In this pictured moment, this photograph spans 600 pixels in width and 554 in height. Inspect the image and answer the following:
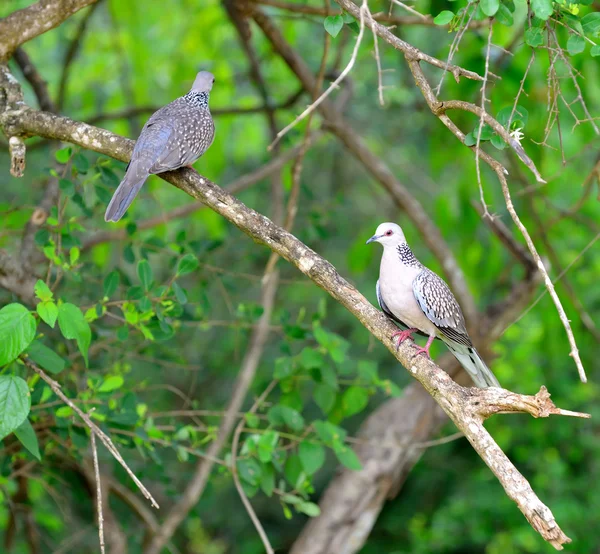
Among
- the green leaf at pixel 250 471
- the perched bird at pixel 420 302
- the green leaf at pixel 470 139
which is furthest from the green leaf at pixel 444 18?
the green leaf at pixel 250 471

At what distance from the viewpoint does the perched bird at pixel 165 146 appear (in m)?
3.18

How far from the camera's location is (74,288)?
4320 mm

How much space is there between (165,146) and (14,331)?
113cm

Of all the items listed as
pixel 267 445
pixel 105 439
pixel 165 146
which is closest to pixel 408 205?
pixel 267 445

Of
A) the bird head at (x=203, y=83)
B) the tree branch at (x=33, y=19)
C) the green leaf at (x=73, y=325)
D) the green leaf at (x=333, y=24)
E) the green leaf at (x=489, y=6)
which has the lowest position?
the green leaf at (x=73, y=325)

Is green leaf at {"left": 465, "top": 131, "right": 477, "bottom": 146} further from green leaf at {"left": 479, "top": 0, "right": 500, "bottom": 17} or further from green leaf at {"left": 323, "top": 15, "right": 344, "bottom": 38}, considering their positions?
green leaf at {"left": 323, "top": 15, "right": 344, "bottom": 38}

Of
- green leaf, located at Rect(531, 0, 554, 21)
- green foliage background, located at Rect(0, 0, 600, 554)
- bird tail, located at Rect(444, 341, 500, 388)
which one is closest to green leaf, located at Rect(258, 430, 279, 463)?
green foliage background, located at Rect(0, 0, 600, 554)

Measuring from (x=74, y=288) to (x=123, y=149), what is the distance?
1390 millimetres

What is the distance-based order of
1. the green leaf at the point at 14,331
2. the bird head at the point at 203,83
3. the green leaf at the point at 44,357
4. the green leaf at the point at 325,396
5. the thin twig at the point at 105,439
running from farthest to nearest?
the bird head at the point at 203,83 < the green leaf at the point at 325,396 < the green leaf at the point at 44,357 < the green leaf at the point at 14,331 < the thin twig at the point at 105,439

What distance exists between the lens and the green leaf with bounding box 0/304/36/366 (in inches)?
95.1

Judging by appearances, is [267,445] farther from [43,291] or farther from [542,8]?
[542,8]

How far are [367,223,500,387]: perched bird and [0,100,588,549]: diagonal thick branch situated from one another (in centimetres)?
71

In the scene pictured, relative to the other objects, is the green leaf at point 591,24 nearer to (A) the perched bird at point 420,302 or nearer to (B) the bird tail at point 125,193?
(A) the perched bird at point 420,302

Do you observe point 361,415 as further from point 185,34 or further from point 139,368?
point 185,34
